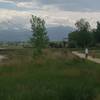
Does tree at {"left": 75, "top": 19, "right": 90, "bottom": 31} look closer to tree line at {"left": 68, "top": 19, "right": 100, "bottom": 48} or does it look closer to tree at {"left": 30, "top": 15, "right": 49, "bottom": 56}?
tree line at {"left": 68, "top": 19, "right": 100, "bottom": 48}

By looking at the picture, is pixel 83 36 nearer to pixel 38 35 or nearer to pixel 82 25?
pixel 82 25

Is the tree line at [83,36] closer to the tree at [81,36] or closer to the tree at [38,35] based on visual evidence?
the tree at [81,36]

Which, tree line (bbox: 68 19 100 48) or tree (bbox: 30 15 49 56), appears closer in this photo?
tree (bbox: 30 15 49 56)

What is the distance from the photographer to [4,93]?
48.5ft

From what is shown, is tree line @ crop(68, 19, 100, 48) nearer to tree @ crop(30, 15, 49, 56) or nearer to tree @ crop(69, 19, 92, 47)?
tree @ crop(69, 19, 92, 47)

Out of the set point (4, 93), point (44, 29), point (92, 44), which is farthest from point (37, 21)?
point (92, 44)

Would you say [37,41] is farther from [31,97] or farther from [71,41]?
[71,41]

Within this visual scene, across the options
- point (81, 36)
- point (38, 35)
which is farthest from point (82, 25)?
point (38, 35)

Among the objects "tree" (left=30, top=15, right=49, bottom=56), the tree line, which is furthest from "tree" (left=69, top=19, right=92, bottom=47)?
"tree" (left=30, top=15, right=49, bottom=56)

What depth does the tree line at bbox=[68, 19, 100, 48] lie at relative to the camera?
105 metres

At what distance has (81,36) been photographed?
104 m

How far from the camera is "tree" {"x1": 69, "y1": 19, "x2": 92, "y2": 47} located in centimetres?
10438

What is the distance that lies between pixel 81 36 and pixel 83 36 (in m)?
1.02

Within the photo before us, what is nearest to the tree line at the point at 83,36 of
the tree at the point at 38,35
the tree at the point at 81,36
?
the tree at the point at 81,36
